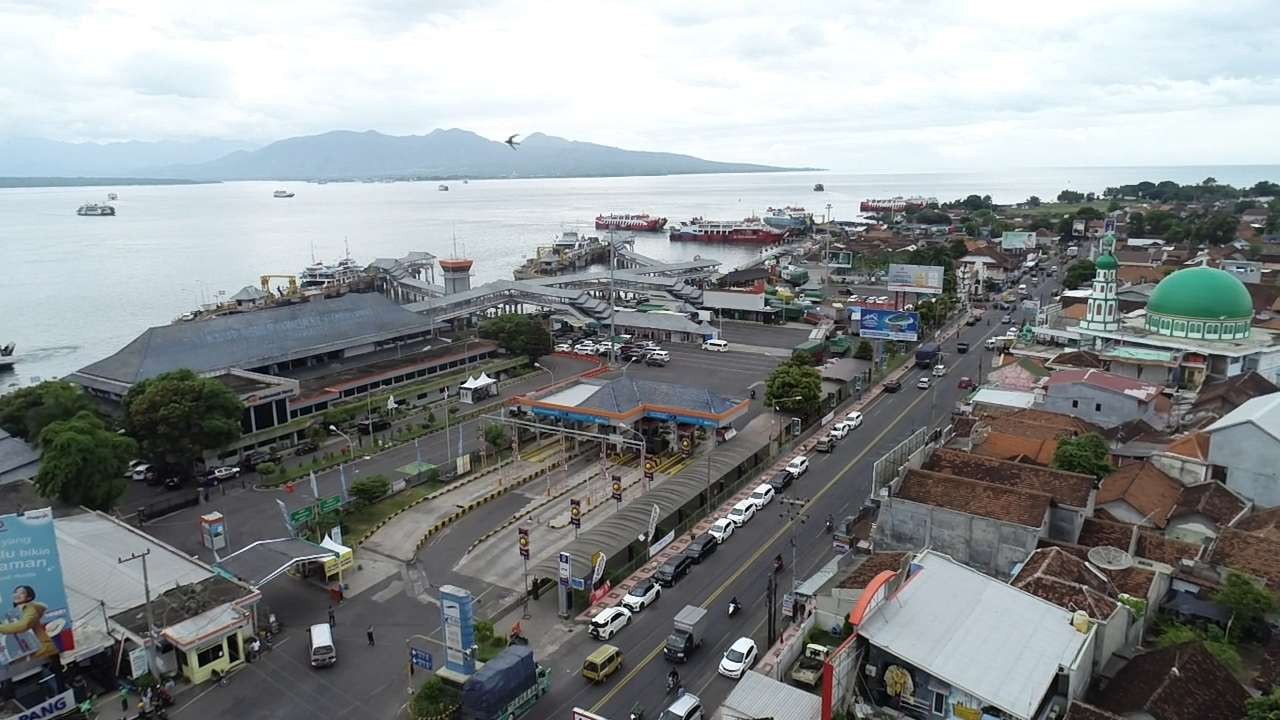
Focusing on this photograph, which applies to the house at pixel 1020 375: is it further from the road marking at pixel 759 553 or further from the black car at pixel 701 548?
the black car at pixel 701 548

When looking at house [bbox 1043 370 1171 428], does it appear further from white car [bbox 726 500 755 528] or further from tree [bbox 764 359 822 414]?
white car [bbox 726 500 755 528]

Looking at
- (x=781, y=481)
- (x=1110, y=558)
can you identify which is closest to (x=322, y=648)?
(x=781, y=481)

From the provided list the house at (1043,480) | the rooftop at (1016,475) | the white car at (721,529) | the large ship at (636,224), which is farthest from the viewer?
the large ship at (636,224)

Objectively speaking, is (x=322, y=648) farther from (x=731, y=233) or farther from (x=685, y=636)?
(x=731, y=233)

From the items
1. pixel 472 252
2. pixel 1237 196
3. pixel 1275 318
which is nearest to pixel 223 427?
pixel 1275 318

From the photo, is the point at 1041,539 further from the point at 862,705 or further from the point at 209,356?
the point at 209,356

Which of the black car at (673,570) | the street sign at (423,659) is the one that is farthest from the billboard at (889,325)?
the street sign at (423,659)
